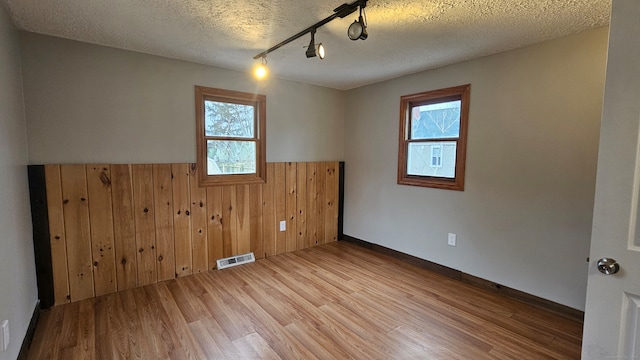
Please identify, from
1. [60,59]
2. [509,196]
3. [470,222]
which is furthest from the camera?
[470,222]

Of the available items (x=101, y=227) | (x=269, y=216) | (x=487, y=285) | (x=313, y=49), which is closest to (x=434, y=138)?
(x=487, y=285)

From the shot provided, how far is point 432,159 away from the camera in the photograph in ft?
11.0

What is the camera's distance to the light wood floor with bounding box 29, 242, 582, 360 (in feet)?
6.46

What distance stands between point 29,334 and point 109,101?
1.87m

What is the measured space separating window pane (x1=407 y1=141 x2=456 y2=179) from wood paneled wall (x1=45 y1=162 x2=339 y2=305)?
55.4 inches

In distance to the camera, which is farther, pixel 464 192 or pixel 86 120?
pixel 464 192

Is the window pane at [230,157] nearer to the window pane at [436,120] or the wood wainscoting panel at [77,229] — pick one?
the wood wainscoting panel at [77,229]

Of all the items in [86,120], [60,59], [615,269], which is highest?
[60,59]

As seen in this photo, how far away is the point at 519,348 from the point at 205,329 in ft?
7.25

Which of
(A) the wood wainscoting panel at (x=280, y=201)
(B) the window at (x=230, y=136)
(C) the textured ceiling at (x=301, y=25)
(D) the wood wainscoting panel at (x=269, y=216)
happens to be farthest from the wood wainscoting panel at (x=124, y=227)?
(A) the wood wainscoting panel at (x=280, y=201)

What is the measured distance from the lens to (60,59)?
2.43 m

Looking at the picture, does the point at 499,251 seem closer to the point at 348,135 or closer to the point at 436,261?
the point at 436,261

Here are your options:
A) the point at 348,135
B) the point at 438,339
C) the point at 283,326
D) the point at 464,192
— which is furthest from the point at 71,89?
the point at 464,192

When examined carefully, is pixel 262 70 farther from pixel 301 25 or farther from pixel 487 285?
pixel 487 285
